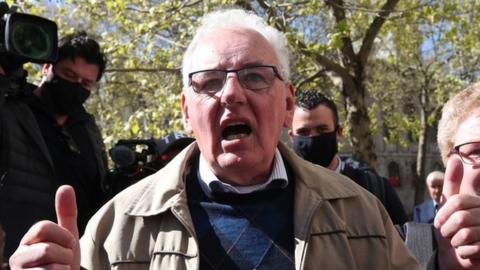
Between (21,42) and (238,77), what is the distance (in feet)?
4.79

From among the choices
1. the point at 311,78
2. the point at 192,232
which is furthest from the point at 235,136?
the point at 311,78

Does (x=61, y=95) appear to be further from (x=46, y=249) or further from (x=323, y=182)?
(x=46, y=249)

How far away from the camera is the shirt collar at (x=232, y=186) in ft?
7.41

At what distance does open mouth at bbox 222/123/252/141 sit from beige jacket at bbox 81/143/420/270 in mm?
222

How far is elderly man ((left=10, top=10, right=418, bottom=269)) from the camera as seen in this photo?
6.86 ft

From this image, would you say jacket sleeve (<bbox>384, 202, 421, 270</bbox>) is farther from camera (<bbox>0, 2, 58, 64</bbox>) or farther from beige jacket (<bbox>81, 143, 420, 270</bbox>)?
camera (<bbox>0, 2, 58, 64</bbox>)

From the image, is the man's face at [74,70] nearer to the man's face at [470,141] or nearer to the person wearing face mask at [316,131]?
the person wearing face mask at [316,131]

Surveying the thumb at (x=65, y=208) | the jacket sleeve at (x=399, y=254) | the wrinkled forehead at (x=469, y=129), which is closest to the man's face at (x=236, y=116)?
the jacket sleeve at (x=399, y=254)

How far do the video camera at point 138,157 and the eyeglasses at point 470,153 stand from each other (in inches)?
75.9

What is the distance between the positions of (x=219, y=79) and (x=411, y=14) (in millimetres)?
7625

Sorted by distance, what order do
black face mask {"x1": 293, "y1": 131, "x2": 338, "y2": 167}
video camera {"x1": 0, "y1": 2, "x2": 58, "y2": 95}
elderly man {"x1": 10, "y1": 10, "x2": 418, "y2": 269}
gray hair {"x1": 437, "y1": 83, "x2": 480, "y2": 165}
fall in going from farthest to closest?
black face mask {"x1": 293, "y1": 131, "x2": 338, "y2": 167}
video camera {"x1": 0, "y1": 2, "x2": 58, "y2": 95}
gray hair {"x1": 437, "y1": 83, "x2": 480, "y2": 165}
elderly man {"x1": 10, "y1": 10, "x2": 418, "y2": 269}

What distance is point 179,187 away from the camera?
86.8 inches

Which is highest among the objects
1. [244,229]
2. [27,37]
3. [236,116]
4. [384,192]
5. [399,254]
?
[27,37]

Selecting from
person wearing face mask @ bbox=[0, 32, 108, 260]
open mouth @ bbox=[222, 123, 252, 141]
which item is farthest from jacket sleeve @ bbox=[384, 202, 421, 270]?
person wearing face mask @ bbox=[0, 32, 108, 260]
